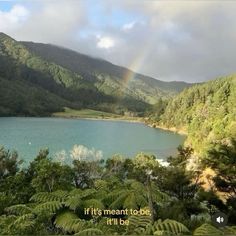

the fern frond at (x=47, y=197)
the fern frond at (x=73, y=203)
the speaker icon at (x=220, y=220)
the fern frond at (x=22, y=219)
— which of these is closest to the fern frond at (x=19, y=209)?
the fern frond at (x=73, y=203)

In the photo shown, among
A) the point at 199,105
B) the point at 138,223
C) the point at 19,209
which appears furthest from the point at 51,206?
the point at 199,105

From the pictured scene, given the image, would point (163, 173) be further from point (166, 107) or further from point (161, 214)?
point (166, 107)

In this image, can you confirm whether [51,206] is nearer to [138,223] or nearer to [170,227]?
[138,223]

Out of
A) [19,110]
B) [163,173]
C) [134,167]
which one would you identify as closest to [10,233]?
[163,173]

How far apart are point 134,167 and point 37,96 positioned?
174515 mm

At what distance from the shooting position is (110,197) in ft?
34.1

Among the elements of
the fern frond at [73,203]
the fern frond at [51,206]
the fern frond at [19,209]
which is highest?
the fern frond at [73,203]

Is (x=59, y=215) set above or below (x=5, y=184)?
above

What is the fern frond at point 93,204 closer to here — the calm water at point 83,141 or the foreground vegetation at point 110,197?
the foreground vegetation at point 110,197

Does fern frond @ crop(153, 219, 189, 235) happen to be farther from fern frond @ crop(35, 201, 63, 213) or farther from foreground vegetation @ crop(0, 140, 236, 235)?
fern frond @ crop(35, 201, 63, 213)

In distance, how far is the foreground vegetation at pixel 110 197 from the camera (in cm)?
632

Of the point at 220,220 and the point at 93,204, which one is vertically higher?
the point at 220,220

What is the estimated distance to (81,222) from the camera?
290 inches

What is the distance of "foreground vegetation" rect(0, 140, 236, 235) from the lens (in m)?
6.32
